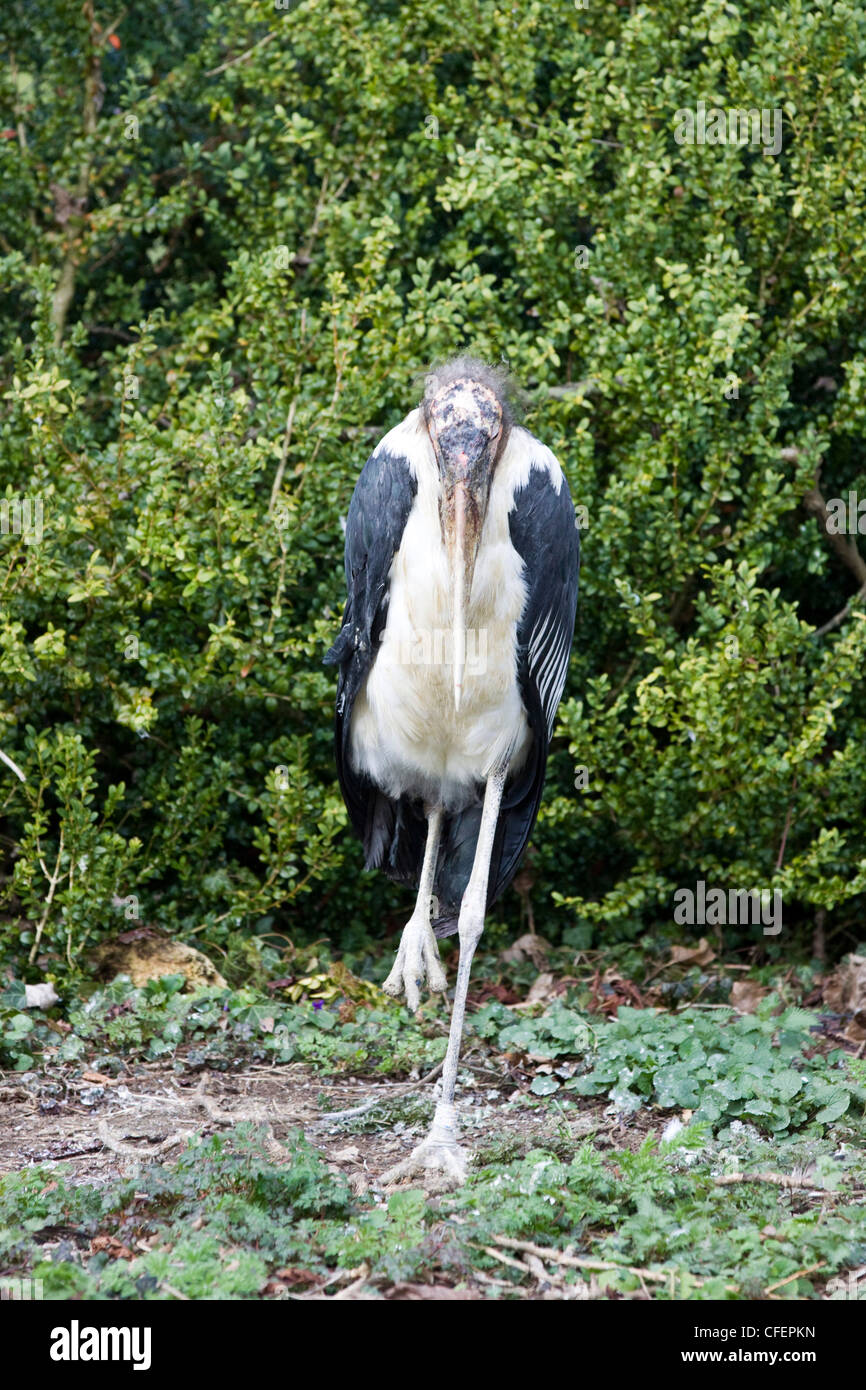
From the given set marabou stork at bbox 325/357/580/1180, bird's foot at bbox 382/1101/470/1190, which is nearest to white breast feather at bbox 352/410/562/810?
marabou stork at bbox 325/357/580/1180

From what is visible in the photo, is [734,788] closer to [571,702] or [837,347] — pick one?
[571,702]

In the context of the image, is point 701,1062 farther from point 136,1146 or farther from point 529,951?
point 529,951

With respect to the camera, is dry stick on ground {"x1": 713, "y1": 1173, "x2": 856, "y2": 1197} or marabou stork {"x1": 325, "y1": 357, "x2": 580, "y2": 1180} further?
marabou stork {"x1": 325, "y1": 357, "x2": 580, "y2": 1180}

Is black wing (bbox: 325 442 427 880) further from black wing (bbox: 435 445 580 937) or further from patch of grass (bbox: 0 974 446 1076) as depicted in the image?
patch of grass (bbox: 0 974 446 1076)

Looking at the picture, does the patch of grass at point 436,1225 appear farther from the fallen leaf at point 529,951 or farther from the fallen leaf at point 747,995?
the fallen leaf at point 529,951

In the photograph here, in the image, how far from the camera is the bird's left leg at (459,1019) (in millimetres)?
4098

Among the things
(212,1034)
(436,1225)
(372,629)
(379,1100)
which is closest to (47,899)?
(212,1034)

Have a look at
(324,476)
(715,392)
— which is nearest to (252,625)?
(324,476)

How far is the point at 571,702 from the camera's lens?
238 inches

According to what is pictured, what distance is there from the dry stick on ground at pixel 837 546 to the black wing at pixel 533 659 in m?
1.93

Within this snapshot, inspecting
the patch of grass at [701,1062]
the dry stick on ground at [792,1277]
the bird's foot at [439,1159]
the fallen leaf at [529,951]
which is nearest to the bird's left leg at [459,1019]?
the bird's foot at [439,1159]

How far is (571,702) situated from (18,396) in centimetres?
248

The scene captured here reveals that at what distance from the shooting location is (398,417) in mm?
6305

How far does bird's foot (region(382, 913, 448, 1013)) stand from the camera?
4.77m
